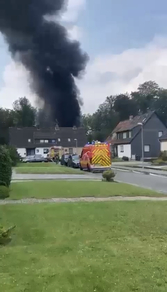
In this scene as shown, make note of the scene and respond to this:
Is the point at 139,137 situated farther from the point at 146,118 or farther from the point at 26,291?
the point at 26,291

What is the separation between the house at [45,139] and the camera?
294ft

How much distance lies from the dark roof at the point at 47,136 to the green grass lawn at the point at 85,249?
80.6 metres

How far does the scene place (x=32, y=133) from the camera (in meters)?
91.5

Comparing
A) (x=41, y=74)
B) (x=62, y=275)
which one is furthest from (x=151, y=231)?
(x=41, y=74)

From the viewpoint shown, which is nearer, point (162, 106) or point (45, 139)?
point (45, 139)

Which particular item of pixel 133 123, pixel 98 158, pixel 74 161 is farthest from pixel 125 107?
pixel 98 158

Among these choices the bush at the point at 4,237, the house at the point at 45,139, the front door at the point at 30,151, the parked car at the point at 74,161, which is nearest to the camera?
the bush at the point at 4,237

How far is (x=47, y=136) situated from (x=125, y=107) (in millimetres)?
26452

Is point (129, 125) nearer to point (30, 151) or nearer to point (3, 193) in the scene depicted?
point (30, 151)

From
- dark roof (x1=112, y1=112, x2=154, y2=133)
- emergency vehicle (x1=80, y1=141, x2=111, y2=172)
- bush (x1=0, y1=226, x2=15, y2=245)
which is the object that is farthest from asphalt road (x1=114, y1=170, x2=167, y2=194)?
dark roof (x1=112, y1=112, x2=154, y2=133)

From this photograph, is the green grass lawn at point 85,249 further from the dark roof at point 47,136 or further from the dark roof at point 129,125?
the dark roof at point 47,136

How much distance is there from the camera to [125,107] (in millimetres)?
105000

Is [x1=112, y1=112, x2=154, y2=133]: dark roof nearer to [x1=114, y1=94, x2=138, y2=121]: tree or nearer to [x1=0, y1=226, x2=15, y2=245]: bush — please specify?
[x1=114, y1=94, x2=138, y2=121]: tree

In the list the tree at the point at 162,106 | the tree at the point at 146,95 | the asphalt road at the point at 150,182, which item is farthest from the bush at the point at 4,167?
the tree at the point at 146,95
